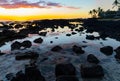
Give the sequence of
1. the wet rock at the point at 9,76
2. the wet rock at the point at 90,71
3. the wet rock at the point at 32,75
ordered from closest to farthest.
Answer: the wet rock at the point at 32,75, the wet rock at the point at 90,71, the wet rock at the point at 9,76

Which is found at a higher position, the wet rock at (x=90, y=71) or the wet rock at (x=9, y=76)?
the wet rock at (x=90, y=71)

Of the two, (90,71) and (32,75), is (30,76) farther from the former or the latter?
(90,71)

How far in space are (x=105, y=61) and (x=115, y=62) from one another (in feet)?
5.63

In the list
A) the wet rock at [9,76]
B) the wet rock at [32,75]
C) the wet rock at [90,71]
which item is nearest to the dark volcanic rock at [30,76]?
the wet rock at [32,75]

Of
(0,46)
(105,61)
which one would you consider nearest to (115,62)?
(105,61)

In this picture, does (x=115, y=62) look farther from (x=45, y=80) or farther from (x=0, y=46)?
(x=0, y=46)

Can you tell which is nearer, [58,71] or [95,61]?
[58,71]

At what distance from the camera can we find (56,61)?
38219mm

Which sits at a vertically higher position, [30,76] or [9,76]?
[30,76]

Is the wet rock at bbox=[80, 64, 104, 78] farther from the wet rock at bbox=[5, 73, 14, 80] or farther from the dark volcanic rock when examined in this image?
the wet rock at bbox=[5, 73, 14, 80]

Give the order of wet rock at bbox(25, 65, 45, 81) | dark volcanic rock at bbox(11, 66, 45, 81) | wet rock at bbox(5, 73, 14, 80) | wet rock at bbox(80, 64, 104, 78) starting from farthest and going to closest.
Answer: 1. wet rock at bbox(5, 73, 14, 80)
2. wet rock at bbox(80, 64, 104, 78)
3. wet rock at bbox(25, 65, 45, 81)
4. dark volcanic rock at bbox(11, 66, 45, 81)

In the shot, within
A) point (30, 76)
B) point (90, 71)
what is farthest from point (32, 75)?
point (90, 71)

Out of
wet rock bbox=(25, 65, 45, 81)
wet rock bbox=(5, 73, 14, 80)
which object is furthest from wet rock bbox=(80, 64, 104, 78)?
wet rock bbox=(5, 73, 14, 80)

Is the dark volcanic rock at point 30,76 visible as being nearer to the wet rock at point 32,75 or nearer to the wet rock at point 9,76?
the wet rock at point 32,75
